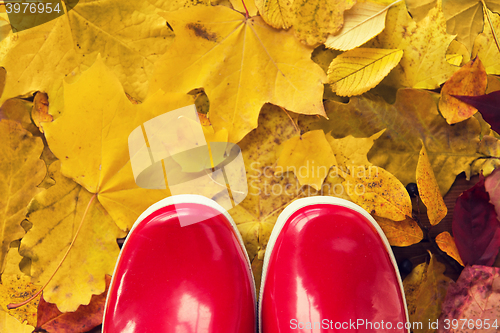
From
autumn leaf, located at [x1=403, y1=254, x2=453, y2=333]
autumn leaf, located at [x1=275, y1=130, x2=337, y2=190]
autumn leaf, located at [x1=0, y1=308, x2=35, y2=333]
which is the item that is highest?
autumn leaf, located at [x1=275, y1=130, x2=337, y2=190]

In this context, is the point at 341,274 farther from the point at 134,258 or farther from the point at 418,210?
the point at 134,258

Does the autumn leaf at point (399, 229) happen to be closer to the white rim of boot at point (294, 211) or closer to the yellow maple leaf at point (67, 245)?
the white rim of boot at point (294, 211)

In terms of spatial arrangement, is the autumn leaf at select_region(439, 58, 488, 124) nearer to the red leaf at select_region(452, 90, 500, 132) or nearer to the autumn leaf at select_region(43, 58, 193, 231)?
the red leaf at select_region(452, 90, 500, 132)

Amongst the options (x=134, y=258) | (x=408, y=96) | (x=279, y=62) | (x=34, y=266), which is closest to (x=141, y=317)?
(x=134, y=258)

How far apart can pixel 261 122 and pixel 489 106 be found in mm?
485

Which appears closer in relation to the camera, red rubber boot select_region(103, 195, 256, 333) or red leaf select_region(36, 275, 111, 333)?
red rubber boot select_region(103, 195, 256, 333)

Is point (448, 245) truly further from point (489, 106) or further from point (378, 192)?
point (489, 106)

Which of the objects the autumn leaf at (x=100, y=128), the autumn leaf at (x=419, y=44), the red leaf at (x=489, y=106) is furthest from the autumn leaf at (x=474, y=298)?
the autumn leaf at (x=100, y=128)

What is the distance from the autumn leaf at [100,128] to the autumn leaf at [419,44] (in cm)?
47

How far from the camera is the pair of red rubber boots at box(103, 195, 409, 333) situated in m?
0.66

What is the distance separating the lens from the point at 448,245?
0.75 metres

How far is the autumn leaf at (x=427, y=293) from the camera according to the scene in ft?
2.43

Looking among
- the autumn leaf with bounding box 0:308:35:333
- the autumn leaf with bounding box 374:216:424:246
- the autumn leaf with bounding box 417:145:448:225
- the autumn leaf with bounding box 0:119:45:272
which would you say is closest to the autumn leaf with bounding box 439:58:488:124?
the autumn leaf with bounding box 417:145:448:225

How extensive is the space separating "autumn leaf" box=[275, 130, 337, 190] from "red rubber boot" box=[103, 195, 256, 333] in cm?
19
